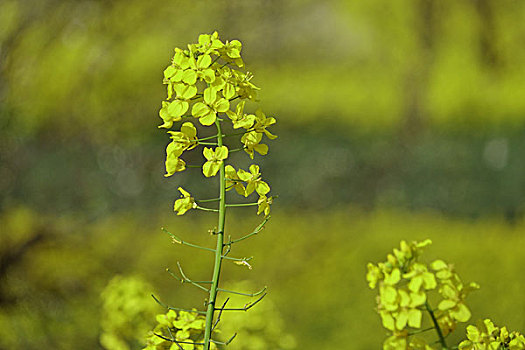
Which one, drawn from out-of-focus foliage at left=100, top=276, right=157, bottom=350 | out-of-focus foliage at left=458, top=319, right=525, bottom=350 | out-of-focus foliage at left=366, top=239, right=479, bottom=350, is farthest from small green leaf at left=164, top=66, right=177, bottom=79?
out-of-focus foliage at left=100, top=276, right=157, bottom=350

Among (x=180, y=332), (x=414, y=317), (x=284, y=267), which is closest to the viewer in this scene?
(x=414, y=317)

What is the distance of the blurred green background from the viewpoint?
1717 millimetres

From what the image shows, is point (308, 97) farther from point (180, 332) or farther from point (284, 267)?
point (180, 332)

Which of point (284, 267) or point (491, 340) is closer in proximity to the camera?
point (491, 340)

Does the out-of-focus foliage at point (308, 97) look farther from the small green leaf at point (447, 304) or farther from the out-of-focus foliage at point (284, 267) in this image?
the small green leaf at point (447, 304)

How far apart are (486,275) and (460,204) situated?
186 millimetres

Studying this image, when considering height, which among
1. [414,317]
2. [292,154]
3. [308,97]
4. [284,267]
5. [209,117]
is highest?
[308,97]

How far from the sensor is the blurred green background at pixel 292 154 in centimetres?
172

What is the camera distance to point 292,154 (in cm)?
177

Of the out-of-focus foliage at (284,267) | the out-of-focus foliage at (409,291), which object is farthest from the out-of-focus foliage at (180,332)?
the out-of-focus foliage at (284,267)

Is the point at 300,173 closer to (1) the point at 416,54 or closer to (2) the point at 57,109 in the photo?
(1) the point at 416,54

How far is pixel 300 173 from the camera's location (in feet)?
5.76

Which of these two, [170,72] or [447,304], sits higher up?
[170,72]

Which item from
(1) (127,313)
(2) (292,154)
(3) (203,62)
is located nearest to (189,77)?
(3) (203,62)
